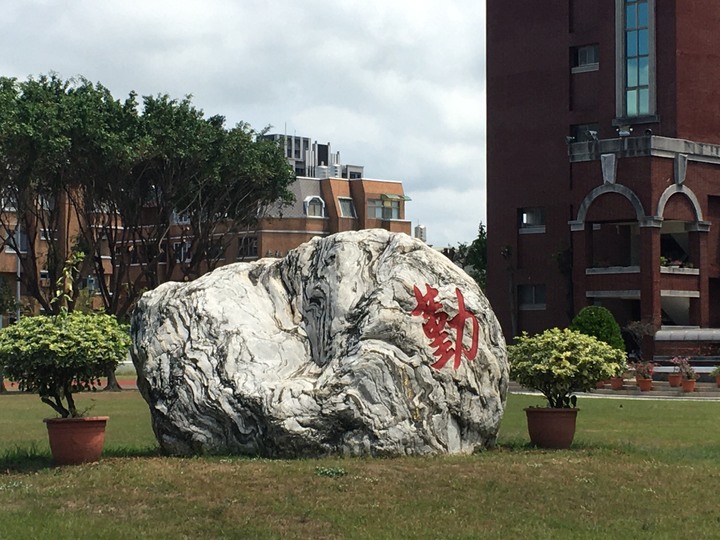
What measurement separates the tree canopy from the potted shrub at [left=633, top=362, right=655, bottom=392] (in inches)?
631

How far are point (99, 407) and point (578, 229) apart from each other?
28.7 metres

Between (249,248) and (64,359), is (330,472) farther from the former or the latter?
(249,248)

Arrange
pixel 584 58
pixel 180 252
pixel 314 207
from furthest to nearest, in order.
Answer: pixel 314 207, pixel 180 252, pixel 584 58

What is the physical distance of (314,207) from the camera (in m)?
103

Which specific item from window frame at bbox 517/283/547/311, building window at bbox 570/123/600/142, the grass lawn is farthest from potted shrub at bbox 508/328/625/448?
window frame at bbox 517/283/547/311

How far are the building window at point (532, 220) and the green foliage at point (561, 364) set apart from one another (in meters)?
43.3

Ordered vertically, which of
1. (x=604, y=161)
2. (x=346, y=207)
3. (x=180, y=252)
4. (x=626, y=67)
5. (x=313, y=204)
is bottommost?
(x=180, y=252)

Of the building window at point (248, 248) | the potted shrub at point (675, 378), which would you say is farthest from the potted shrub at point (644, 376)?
the building window at point (248, 248)

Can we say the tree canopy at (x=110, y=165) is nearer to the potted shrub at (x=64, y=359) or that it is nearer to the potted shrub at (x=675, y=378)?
the potted shrub at (x=675, y=378)

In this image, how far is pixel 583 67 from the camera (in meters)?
61.7

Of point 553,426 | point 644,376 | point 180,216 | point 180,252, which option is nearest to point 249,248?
point 180,252

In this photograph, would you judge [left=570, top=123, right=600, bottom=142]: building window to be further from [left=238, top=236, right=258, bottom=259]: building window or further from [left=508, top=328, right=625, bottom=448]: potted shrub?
[left=508, top=328, right=625, bottom=448]: potted shrub

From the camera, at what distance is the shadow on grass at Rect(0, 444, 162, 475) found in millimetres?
16781

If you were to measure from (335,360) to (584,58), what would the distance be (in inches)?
1857
